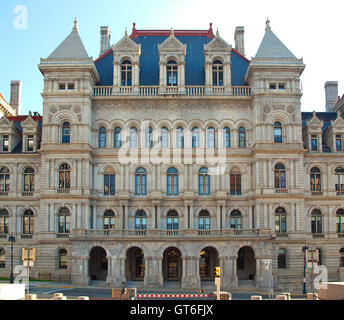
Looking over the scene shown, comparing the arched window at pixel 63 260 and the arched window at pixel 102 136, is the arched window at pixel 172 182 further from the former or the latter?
Answer: the arched window at pixel 63 260

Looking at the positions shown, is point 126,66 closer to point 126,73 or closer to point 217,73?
point 126,73

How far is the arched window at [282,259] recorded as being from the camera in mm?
48188

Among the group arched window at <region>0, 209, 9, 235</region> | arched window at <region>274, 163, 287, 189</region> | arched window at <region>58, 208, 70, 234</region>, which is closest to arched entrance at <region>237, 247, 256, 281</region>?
arched window at <region>274, 163, 287, 189</region>

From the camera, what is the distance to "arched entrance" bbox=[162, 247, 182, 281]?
4944 centimetres

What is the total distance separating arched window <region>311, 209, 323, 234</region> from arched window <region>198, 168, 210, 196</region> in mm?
11665

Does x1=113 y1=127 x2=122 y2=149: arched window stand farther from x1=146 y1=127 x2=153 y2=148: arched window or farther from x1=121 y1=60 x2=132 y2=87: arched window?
x1=121 y1=60 x2=132 y2=87: arched window

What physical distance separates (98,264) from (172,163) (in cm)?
1295

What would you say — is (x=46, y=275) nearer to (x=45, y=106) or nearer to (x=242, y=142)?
(x=45, y=106)

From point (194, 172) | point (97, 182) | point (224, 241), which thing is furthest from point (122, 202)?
point (224, 241)

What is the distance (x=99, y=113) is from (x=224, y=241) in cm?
1924

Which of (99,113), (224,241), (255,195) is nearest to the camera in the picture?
(224,241)

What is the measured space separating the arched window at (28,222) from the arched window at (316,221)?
98.8ft

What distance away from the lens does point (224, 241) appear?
44.8 metres

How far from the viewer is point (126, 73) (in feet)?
173
